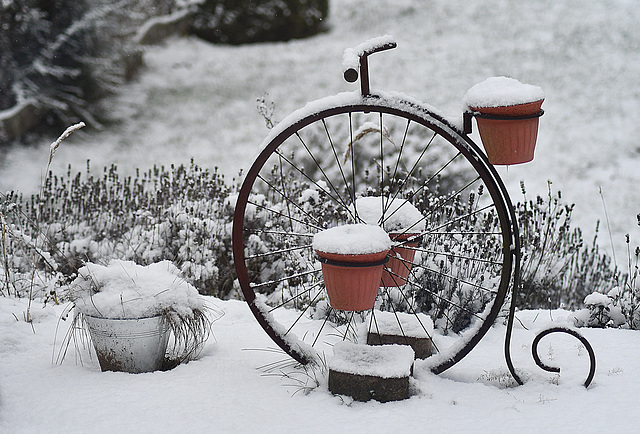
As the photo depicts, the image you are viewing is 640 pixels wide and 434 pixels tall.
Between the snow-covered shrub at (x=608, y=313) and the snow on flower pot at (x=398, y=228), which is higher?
the snow on flower pot at (x=398, y=228)

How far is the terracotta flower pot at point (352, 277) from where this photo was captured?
2268mm

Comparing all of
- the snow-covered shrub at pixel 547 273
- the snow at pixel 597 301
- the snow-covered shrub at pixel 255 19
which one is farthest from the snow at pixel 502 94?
the snow-covered shrub at pixel 255 19

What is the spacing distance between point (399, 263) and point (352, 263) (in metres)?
0.52

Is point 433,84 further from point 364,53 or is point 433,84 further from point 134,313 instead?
point 134,313

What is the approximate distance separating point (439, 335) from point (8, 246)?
2697 millimetres

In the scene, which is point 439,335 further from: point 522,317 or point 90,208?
point 90,208

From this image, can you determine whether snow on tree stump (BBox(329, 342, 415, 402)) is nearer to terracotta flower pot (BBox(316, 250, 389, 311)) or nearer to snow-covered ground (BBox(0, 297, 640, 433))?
snow-covered ground (BBox(0, 297, 640, 433))

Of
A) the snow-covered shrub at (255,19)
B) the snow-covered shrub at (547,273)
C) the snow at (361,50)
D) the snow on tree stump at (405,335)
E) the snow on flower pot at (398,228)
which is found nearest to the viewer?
the snow at (361,50)

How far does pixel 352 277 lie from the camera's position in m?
2.28

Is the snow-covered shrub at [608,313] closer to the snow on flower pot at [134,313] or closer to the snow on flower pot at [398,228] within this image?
the snow on flower pot at [398,228]

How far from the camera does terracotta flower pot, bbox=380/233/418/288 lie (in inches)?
105

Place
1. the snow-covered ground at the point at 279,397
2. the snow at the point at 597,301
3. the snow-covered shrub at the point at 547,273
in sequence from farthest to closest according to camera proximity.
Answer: the snow-covered shrub at the point at 547,273 < the snow at the point at 597,301 < the snow-covered ground at the point at 279,397

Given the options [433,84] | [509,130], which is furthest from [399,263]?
[433,84]

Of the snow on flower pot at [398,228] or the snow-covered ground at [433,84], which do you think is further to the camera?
the snow-covered ground at [433,84]
